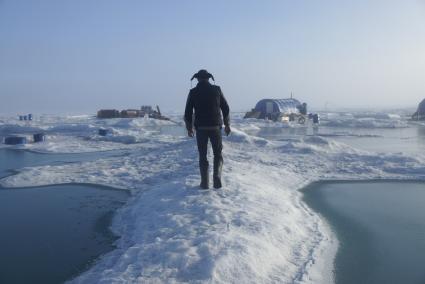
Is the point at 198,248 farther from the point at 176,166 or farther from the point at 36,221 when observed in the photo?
the point at 176,166

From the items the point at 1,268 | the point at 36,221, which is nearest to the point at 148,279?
the point at 1,268

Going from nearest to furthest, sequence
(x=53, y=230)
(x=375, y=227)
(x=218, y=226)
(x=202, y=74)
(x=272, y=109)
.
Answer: (x=218, y=226), (x=53, y=230), (x=375, y=227), (x=202, y=74), (x=272, y=109)

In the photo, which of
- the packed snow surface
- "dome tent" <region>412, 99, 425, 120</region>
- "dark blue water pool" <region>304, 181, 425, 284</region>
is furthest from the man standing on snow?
"dome tent" <region>412, 99, 425, 120</region>

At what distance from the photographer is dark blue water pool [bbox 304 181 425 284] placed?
3836mm

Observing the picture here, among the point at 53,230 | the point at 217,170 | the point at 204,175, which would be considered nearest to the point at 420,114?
the point at 217,170

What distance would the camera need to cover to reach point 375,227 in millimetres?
5258

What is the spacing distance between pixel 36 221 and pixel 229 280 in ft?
11.6

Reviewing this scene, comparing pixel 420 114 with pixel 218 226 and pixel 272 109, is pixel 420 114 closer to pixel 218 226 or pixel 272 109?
pixel 272 109

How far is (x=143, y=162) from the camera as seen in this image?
11.0 m

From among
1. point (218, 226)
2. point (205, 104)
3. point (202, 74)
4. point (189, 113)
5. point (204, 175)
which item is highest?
point (202, 74)

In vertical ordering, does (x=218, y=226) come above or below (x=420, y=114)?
below

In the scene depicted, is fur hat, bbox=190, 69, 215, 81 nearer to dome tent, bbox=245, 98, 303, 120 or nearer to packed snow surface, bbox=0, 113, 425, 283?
packed snow surface, bbox=0, 113, 425, 283

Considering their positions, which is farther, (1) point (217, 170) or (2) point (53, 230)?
(1) point (217, 170)

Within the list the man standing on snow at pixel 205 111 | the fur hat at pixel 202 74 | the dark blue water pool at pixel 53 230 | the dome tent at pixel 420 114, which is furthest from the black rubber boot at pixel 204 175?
the dome tent at pixel 420 114
